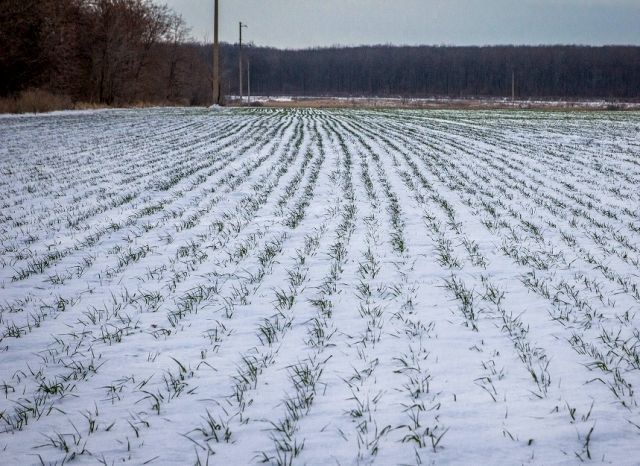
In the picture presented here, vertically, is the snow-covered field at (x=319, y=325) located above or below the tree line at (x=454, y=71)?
below

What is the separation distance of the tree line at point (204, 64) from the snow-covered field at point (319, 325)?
31507mm

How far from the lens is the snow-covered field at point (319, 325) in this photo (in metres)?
2.87

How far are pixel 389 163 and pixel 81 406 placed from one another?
11706 mm

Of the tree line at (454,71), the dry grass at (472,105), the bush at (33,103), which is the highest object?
the tree line at (454,71)

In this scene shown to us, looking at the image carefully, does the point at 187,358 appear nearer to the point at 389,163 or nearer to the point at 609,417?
the point at 609,417

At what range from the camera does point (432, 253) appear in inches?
249

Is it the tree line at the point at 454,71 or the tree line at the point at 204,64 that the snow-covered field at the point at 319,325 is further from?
the tree line at the point at 454,71

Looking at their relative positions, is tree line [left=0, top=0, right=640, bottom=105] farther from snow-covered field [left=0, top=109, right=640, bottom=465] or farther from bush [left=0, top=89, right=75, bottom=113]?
snow-covered field [left=0, top=109, right=640, bottom=465]

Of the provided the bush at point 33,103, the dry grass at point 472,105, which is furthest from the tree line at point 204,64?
the dry grass at point 472,105

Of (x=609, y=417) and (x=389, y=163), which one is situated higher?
(x=389, y=163)

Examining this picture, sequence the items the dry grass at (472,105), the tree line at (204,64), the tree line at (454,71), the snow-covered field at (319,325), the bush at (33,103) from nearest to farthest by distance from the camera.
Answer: the snow-covered field at (319,325) → the bush at (33,103) → the tree line at (204,64) → the dry grass at (472,105) → the tree line at (454,71)

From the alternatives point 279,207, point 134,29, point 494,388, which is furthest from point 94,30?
point 494,388

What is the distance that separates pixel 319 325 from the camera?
4262 millimetres

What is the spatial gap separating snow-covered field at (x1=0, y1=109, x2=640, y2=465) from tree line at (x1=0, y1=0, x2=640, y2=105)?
3151 centimetres
